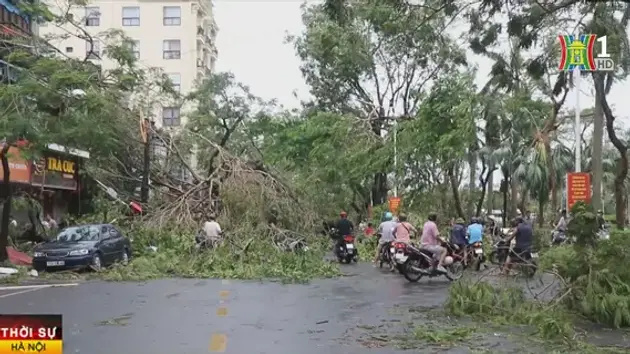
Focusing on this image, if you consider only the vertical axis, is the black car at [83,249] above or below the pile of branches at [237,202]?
below

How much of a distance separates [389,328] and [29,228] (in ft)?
64.3

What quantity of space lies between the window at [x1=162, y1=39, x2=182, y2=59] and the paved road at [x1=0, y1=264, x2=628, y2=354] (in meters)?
47.2

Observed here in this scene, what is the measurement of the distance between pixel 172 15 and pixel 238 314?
54.6m

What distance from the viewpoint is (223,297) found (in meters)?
15.1

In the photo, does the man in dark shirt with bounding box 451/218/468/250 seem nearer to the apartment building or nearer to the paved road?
the paved road

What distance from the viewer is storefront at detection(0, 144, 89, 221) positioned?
1010 inches

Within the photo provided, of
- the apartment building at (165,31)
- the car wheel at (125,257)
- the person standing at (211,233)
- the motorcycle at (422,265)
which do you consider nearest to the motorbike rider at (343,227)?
the person standing at (211,233)

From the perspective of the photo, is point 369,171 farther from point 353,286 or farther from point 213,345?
point 213,345

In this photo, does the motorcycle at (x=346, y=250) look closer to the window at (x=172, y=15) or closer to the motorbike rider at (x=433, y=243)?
the motorbike rider at (x=433, y=243)

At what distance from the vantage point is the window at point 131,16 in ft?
206

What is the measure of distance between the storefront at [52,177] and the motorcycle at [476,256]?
1310 cm

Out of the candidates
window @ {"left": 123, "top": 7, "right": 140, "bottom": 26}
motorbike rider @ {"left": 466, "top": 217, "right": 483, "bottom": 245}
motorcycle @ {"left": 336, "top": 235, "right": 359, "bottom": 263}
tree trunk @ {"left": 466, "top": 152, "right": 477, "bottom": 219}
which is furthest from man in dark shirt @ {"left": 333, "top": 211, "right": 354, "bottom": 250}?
window @ {"left": 123, "top": 7, "right": 140, "bottom": 26}

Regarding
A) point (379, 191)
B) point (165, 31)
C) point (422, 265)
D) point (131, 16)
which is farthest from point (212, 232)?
point (131, 16)

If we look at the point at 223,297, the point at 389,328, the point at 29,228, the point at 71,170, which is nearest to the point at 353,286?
the point at 223,297
